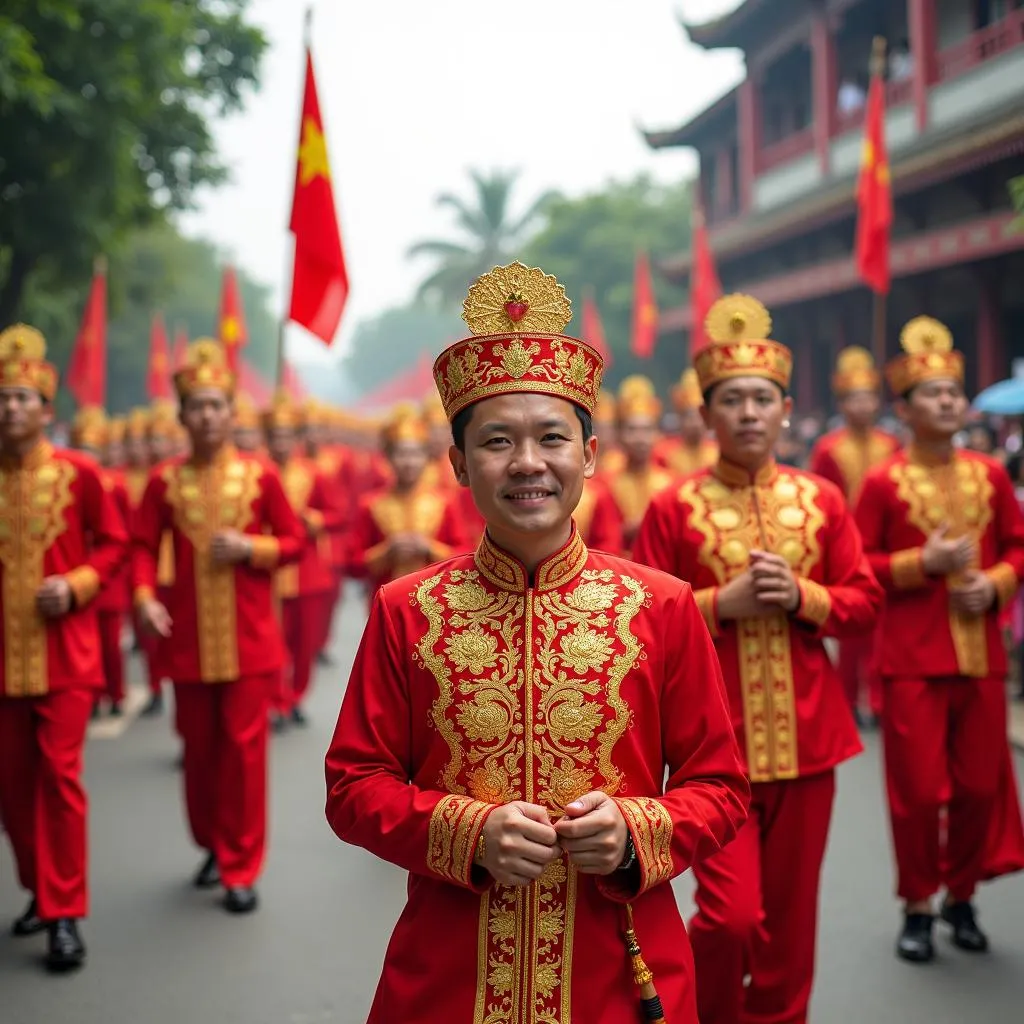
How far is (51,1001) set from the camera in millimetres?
4523

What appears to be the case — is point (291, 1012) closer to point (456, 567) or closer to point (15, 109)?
point (456, 567)

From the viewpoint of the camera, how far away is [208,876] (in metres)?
5.84

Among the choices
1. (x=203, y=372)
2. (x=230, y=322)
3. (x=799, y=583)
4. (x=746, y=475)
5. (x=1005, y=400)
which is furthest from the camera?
(x=230, y=322)

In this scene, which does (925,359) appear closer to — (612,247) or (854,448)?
(854,448)

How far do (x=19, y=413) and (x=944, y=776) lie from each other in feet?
12.2

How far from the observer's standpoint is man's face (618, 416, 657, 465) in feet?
28.9

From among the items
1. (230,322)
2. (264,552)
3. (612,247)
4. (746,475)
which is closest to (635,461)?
(264,552)

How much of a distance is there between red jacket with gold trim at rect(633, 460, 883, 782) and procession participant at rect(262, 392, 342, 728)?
5370mm

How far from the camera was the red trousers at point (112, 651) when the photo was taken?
31.2ft

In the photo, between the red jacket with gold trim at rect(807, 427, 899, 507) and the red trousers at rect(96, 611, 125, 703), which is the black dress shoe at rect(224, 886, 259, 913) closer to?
the red trousers at rect(96, 611, 125, 703)

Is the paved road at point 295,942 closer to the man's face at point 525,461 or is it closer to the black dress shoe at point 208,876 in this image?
the black dress shoe at point 208,876

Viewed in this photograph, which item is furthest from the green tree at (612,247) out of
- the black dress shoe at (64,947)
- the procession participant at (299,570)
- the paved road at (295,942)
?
the black dress shoe at (64,947)

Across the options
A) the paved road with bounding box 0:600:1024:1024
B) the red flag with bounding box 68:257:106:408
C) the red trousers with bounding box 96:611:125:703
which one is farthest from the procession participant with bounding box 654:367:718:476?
the red flag with bounding box 68:257:106:408

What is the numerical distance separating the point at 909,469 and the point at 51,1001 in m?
3.65
